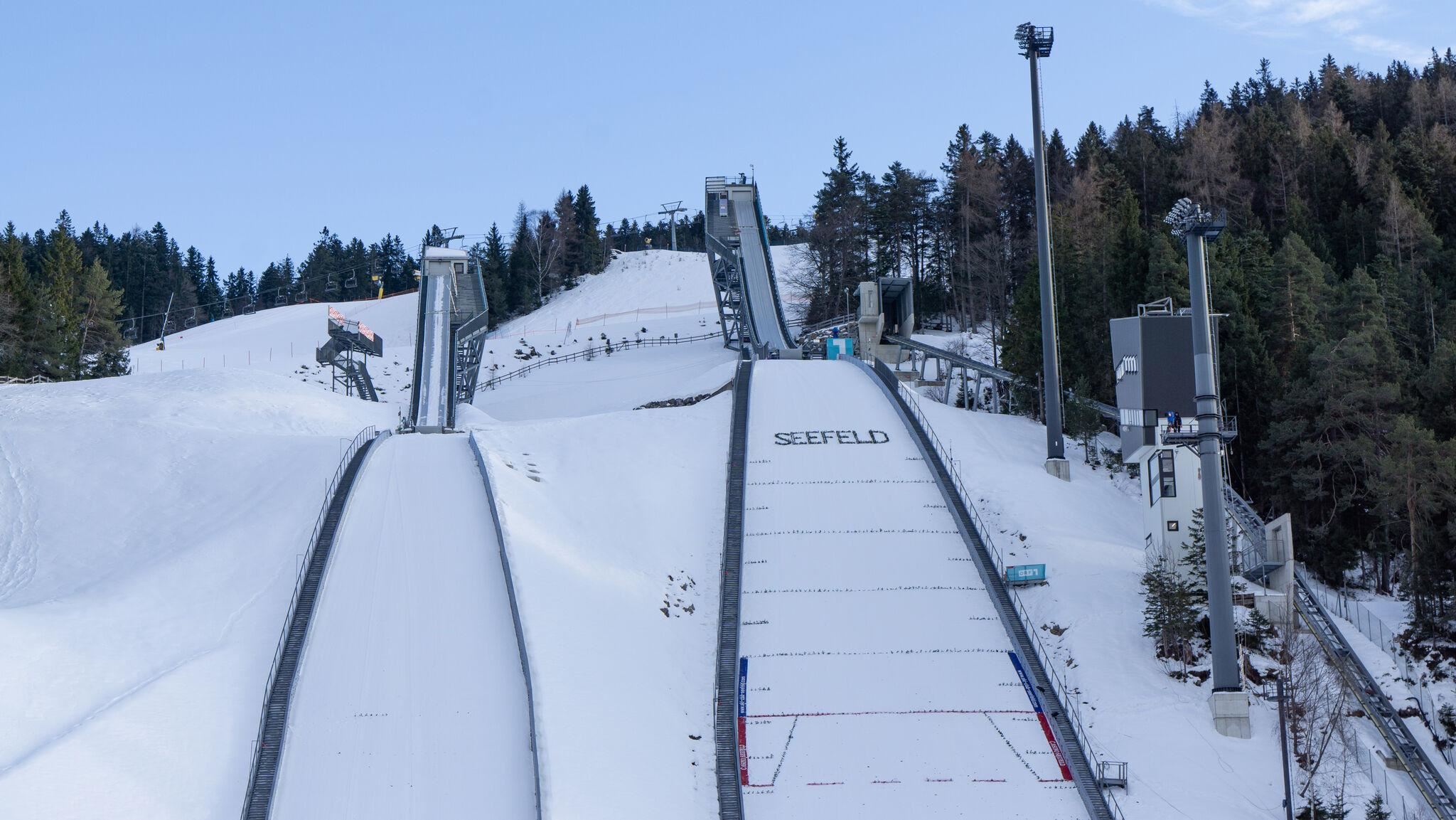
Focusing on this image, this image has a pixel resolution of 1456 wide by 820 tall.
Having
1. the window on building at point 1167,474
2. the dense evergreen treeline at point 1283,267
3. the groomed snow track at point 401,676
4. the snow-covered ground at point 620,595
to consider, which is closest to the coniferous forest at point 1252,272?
the dense evergreen treeline at point 1283,267

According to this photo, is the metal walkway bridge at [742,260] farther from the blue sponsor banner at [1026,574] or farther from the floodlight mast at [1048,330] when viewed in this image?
the blue sponsor banner at [1026,574]

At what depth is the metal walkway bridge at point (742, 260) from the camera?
45.4m

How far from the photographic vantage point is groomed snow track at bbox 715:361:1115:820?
15.4m

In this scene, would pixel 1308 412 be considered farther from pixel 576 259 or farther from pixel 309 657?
pixel 576 259

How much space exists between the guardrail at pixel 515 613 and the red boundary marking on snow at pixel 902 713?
3030 millimetres

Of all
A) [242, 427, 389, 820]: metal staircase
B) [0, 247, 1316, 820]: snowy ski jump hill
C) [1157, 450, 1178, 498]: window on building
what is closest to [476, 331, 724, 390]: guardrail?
[0, 247, 1316, 820]: snowy ski jump hill

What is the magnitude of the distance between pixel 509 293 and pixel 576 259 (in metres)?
5.96

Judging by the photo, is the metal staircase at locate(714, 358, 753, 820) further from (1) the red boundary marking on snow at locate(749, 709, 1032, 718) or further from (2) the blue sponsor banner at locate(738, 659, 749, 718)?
(1) the red boundary marking on snow at locate(749, 709, 1032, 718)

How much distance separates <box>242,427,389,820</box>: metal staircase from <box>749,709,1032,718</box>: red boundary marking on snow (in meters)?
6.03

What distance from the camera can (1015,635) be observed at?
19000mm

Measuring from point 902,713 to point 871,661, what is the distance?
1.47m

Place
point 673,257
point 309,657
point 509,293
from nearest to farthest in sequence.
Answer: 1. point 309,657
2. point 509,293
3. point 673,257

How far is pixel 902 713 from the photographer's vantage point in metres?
17.1

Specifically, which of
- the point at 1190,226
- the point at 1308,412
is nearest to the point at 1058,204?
the point at 1308,412
